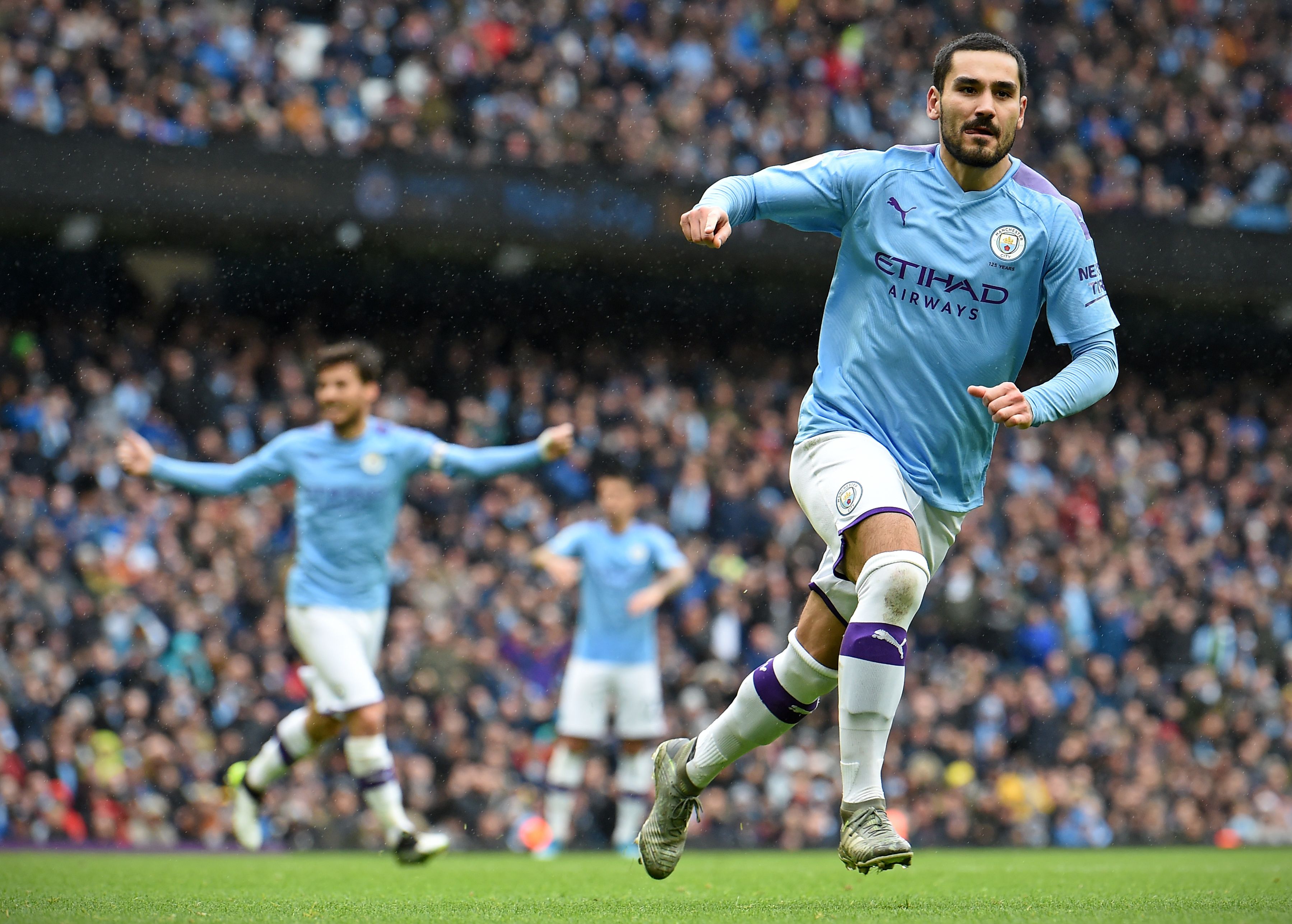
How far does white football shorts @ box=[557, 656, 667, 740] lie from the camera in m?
11.3

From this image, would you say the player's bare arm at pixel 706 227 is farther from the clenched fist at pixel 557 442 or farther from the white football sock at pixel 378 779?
the white football sock at pixel 378 779

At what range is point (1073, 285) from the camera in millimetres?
5141

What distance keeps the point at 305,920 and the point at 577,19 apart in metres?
16.2

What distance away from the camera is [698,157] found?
736 inches

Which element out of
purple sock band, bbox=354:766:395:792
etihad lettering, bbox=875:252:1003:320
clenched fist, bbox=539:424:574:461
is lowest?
purple sock band, bbox=354:766:395:792

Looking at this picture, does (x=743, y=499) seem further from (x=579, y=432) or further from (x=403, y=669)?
(x=403, y=669)

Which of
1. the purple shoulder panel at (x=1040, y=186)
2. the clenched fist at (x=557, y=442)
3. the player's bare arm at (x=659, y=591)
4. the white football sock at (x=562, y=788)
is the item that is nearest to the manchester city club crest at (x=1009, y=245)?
the purple shoulder panel at (x=1040, y=186)

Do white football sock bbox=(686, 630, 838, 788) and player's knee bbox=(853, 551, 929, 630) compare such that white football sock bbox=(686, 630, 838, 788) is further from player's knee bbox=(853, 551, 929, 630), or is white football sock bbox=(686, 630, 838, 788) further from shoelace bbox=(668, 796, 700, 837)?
player's knee bbox=(853, 551, 929, 630)

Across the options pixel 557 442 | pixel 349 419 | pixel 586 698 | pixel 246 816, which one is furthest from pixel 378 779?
pixel 586 698

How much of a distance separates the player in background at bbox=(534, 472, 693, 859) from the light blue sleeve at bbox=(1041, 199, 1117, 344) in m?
6.15

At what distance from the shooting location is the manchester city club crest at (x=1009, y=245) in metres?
5.10

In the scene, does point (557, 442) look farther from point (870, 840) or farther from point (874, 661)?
point (870, 840)

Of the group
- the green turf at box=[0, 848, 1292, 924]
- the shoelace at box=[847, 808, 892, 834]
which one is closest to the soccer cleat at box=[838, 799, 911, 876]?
the shoelace at box=[847, 808, 892, 834]

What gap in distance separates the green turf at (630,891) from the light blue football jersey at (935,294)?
1432 millimetres
